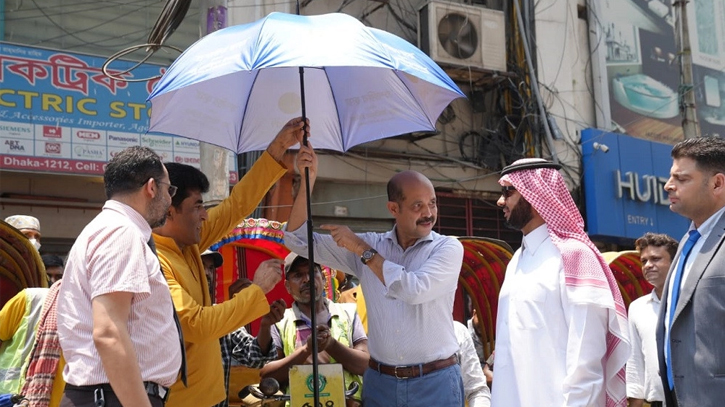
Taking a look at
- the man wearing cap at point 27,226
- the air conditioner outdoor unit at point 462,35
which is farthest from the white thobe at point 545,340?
the air conditioner outdoor unit at point 462,35

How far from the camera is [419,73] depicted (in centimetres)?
369

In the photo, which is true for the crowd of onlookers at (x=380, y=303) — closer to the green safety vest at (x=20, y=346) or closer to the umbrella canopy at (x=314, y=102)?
the umbrella canopy at (x=314, y=102)

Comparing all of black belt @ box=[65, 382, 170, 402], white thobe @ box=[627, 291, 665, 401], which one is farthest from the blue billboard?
black belt @ box=[65, 382, 170, 402]

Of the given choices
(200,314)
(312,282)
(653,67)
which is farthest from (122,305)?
(653,67)

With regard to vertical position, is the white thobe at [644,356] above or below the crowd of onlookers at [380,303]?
below

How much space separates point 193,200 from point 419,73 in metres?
1.30

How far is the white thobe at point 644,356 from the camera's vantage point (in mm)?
6094

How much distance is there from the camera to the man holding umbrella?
3959 mm

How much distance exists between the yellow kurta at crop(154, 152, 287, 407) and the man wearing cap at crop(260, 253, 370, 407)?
934 millimetres

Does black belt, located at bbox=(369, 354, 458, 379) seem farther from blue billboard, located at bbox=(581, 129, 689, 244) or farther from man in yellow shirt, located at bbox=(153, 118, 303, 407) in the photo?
blue billboard, located at bbox=(581, 129, 689, 244)

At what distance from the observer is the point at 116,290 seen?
281 centimetres

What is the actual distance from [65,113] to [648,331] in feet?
23.3

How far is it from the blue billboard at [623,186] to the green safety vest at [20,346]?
1055 centimetres

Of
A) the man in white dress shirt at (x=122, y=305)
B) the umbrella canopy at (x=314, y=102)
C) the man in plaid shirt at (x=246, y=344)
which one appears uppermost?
the umbrella canopy at (x=314, y=102)
